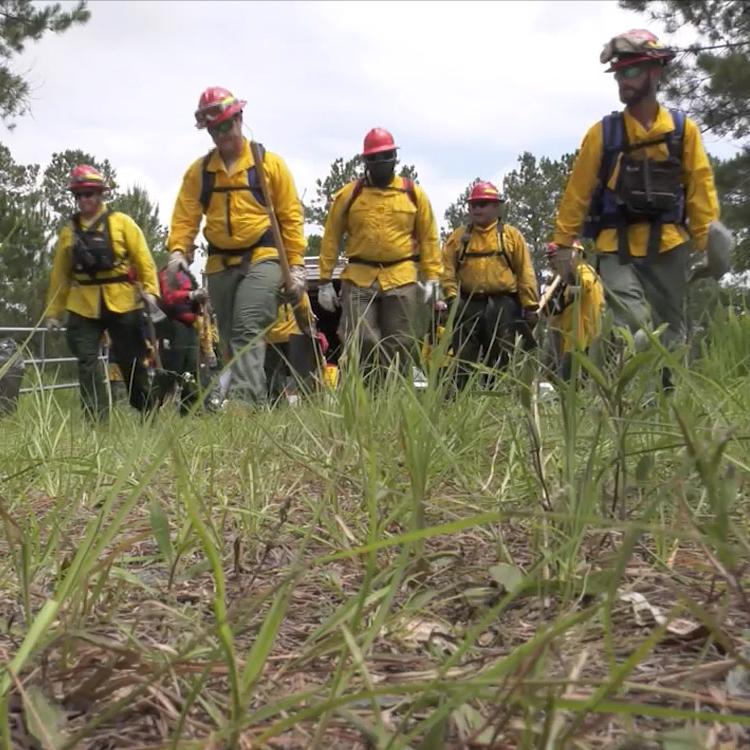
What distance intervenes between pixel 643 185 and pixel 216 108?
8.36ft

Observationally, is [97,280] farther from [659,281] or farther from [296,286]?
[659,281]

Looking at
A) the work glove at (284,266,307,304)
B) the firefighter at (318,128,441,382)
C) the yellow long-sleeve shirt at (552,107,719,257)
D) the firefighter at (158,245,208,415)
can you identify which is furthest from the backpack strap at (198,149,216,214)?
the firefighter at (158,245,208,415)

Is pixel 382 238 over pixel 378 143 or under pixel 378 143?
under

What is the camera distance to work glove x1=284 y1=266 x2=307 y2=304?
5730 mm

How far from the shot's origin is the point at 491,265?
7.60 m

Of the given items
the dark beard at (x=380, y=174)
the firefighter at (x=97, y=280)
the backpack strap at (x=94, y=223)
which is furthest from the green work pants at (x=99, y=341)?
the dark beard at (x=380, y=174)

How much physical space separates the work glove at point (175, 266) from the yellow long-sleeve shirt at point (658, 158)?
2264mm

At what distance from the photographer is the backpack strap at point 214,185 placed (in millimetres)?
5754

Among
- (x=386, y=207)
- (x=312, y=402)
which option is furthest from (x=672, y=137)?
(x=312, y=402)

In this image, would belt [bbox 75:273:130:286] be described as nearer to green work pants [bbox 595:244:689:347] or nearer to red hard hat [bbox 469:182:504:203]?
red hard hat [bbox 469:182:504:203]

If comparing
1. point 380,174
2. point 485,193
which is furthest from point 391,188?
point 485,193

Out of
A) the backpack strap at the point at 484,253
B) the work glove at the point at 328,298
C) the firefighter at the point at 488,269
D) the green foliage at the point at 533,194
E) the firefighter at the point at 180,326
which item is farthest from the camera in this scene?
the green foliage at the point at 533,194

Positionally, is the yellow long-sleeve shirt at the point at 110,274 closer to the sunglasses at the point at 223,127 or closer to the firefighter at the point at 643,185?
the sunglasses at the point at 223,127

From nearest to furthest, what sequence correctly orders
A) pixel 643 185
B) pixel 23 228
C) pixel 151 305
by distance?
pixel 23 228 → pixel 643 185 → pixel 151 305
